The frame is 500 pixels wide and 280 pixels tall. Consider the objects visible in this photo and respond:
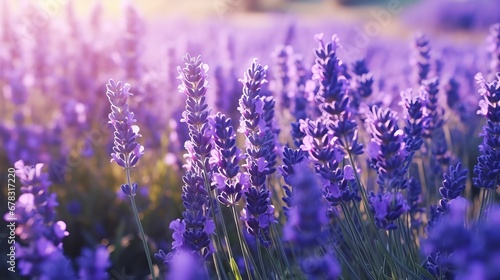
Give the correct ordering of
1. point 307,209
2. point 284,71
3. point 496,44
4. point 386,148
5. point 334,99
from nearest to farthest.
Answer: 1. point 307,209
2. point 386,148
3. point 334,99
4. point 496,44
5. point 284,71

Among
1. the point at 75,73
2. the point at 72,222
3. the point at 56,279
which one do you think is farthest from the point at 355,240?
the point at 75,73

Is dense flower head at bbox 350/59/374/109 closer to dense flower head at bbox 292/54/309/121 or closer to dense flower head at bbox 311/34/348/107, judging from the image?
dense flower head at bbox 292/54/309/121

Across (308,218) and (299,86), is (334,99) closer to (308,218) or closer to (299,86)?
(308,218)

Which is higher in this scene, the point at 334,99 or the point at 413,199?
the point at 334,99

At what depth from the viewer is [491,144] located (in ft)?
5.66

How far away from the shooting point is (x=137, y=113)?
12.8 feet

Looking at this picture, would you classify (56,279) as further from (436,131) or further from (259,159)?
(436,131)

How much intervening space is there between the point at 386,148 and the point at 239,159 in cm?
38

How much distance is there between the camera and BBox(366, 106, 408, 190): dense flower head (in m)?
1.54

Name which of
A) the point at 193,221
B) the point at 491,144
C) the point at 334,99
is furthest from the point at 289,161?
the point at 491,144

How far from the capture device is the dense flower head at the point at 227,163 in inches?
65.9

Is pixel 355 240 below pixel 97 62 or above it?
below

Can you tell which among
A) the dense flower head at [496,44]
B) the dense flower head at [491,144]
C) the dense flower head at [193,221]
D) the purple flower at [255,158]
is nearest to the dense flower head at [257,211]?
the purple flower at [255,158]

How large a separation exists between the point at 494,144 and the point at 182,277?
1.21 metres
